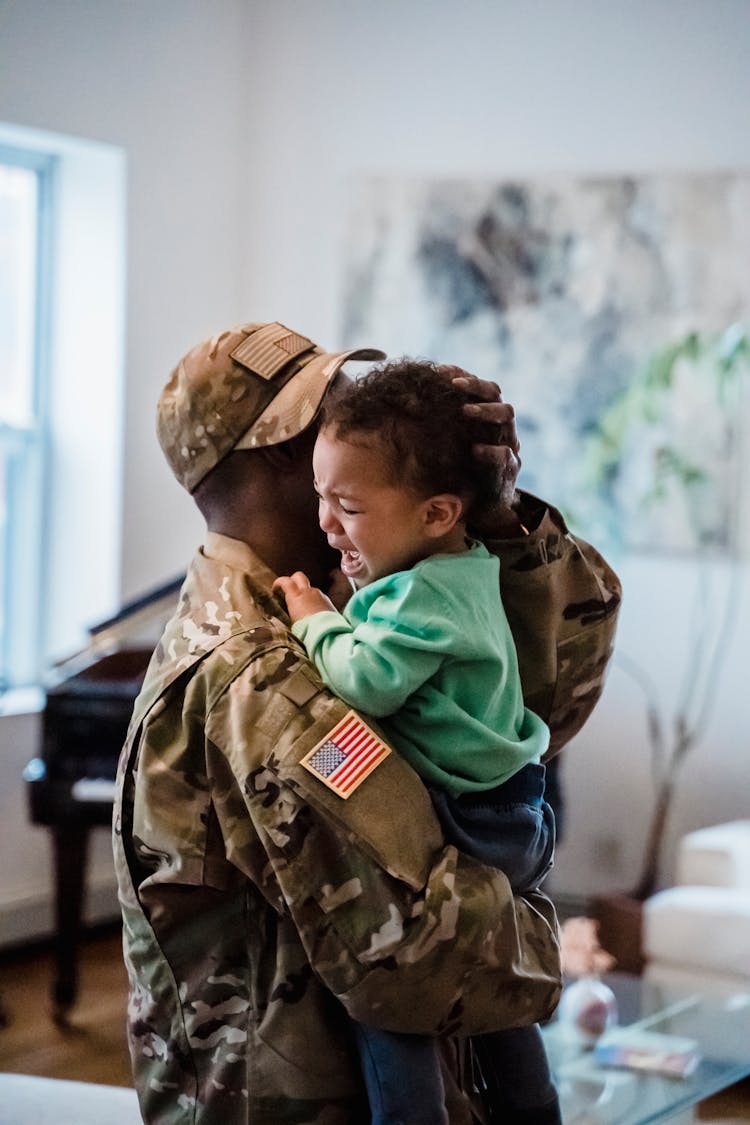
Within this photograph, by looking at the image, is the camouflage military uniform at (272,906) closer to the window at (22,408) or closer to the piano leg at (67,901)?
the piano leg at (67,901)

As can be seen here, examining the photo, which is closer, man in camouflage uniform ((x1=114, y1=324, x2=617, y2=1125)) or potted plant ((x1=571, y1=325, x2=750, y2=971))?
man in camouflage uniform ((x1=114, y1=324, x2=617, y2=1125))

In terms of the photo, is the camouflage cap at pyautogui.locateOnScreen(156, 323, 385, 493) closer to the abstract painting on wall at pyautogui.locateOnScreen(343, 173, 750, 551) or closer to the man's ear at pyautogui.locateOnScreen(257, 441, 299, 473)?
the man's ear at pyautogui.locateOnScreen(257, 441, 299, 473)

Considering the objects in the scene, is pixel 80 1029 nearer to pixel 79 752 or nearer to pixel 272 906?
pixel 79 752

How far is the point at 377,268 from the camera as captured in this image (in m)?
5.36

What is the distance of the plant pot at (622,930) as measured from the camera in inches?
168

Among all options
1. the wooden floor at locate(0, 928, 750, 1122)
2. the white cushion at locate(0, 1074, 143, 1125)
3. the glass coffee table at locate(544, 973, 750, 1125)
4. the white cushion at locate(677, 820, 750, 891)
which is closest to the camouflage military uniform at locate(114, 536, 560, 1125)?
the white cushion at locate(0, 1074, 143, 1125)

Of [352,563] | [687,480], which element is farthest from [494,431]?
[687,480]

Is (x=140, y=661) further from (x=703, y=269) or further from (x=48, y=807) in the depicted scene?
(x=703, y=269)

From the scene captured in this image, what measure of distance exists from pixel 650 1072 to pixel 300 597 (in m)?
2.05

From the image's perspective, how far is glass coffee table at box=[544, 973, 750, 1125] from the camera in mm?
2883

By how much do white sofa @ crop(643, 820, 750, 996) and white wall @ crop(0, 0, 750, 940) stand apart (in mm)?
845

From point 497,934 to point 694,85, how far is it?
415cm

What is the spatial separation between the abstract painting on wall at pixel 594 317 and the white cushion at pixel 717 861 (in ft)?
3.86

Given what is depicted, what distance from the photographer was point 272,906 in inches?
53.9
